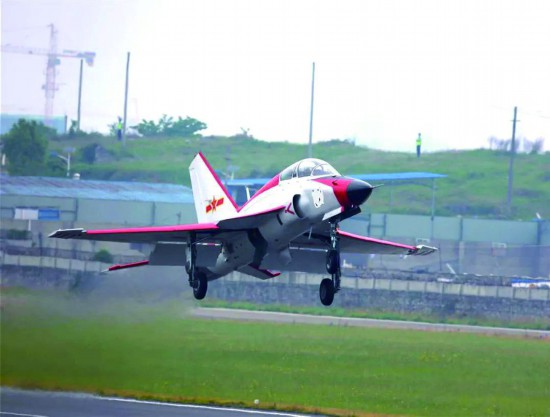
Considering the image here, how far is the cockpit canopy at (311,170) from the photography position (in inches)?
1107

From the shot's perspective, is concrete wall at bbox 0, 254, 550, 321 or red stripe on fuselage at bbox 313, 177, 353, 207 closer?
red stripe on fuselage at bbox 313, 177, 353, 207

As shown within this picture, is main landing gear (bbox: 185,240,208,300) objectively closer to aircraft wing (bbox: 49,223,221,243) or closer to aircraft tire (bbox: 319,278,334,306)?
aircraft wing (bbox: 49,223,221,243)

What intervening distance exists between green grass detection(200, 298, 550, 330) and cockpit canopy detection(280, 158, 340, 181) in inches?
980

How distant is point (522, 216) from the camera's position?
82.6m

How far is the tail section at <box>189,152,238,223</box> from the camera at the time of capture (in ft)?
109

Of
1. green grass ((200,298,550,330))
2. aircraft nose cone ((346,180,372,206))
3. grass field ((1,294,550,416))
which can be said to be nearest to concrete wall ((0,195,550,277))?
green grass ((200,298,550,330))

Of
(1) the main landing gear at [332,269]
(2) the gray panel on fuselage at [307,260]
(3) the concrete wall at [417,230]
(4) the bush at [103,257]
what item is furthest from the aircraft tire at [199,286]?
(3) the concrete wall at [417,230]

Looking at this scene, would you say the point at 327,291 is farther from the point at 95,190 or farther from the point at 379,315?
the point at 95,190

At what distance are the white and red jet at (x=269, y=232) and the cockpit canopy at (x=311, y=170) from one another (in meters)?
0.03

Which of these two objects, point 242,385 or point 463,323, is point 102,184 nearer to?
point 463,323

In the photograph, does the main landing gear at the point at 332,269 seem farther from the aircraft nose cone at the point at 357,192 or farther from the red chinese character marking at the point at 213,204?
the red chinese character marking at the point at 213,204

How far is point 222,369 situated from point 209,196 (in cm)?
893

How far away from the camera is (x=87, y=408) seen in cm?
3534

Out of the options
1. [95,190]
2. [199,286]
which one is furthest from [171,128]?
[199,286]
